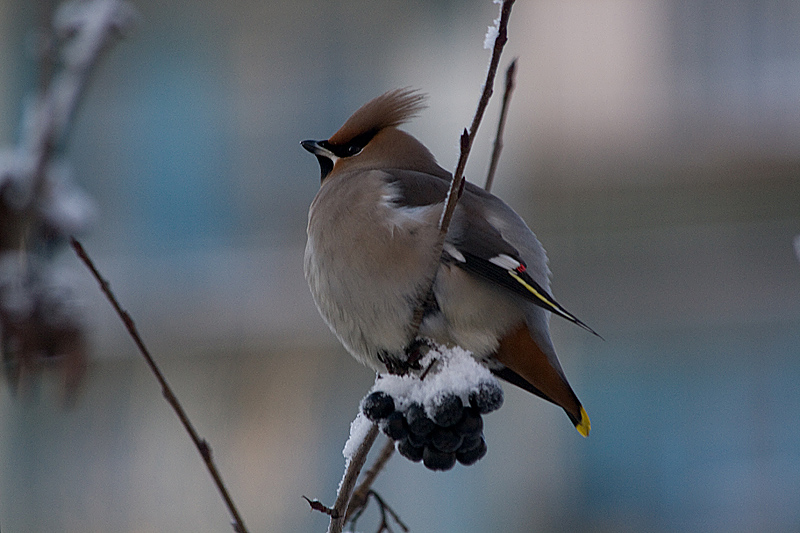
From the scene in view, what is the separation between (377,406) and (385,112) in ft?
3.00

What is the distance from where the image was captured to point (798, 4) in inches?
215

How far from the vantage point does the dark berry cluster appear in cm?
154

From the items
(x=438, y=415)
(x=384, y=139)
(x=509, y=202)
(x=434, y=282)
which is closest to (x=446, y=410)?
(x=438, y=415)

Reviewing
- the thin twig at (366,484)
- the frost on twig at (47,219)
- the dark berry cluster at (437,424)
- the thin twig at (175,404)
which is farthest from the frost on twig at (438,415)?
the frost on twig at (47,219)

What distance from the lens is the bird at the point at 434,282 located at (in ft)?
5.83

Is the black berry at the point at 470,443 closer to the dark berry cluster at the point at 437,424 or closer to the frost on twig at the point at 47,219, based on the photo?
the dark berry cluster at the point at 437,424

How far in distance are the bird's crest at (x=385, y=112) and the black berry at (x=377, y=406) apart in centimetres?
88

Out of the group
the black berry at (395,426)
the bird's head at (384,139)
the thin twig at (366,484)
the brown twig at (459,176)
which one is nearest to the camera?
the brown twig at (459,176)

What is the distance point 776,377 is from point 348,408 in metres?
2.15

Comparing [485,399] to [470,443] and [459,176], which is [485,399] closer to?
[470,443]

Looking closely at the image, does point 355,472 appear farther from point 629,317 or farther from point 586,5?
point 586,5

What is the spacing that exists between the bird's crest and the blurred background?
9.76ft

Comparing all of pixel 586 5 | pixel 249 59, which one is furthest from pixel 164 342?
pixel 586 5

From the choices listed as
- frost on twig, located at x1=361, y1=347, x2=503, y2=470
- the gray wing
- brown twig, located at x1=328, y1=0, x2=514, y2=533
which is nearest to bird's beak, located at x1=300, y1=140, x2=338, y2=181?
the gray wing
